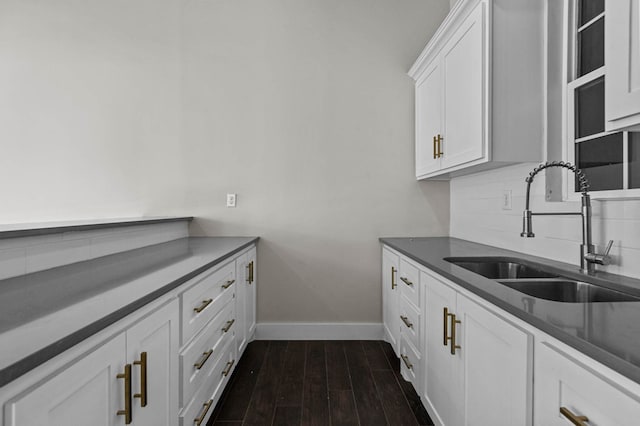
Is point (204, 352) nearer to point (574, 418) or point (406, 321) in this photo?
point (406, 321)

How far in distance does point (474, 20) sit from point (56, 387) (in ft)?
7.14

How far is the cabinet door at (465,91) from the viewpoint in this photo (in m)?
1.79

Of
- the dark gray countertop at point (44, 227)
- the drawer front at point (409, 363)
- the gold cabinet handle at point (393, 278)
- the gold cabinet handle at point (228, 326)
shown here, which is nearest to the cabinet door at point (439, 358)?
the drawer front at point (409, 363)

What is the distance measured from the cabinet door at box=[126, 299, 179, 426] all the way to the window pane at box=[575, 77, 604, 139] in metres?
1.88

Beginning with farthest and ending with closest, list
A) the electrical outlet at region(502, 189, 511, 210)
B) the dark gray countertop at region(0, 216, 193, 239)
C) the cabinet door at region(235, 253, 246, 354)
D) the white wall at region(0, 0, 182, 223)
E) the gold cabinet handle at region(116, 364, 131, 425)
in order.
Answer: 1. the white wall at region(0, 0, 182, 223)
2. the cabinet door at region(235, 253, 246, 354)
3. the electrical outlet at region(502, 189, 511, 210)
4. the dark gray countertop at region(0, 216, 193, 239)
5. the gold cabinet handle at region(116, 364, 131, 425)

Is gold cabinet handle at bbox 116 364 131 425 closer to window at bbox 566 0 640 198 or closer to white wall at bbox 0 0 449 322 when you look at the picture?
window at bbox 566 0 640 198

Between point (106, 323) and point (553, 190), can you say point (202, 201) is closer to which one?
point (106, 323)

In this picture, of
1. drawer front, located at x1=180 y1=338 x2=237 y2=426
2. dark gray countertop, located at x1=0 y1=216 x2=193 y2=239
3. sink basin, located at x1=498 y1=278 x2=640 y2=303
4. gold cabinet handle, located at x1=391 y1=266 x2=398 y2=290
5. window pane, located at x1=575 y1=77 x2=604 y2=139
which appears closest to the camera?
dark gray countertop, located at x1=0 y1=216 x2=193 y2=239

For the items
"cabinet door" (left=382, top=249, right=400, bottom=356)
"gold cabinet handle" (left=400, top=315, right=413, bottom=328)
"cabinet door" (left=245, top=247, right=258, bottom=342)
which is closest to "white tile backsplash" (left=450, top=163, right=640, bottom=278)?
"cabinet door" (left=382, top=249, right=400, bottom=356)

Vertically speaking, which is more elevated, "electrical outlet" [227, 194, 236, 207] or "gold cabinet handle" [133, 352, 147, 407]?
"electrical outlet" [227, 194, 236, 207]

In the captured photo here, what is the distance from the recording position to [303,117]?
9.57ft

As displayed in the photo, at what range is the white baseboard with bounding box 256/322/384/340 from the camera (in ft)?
9.59

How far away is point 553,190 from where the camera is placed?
179 centimetres

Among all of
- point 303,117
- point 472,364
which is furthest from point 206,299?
point 303,117
